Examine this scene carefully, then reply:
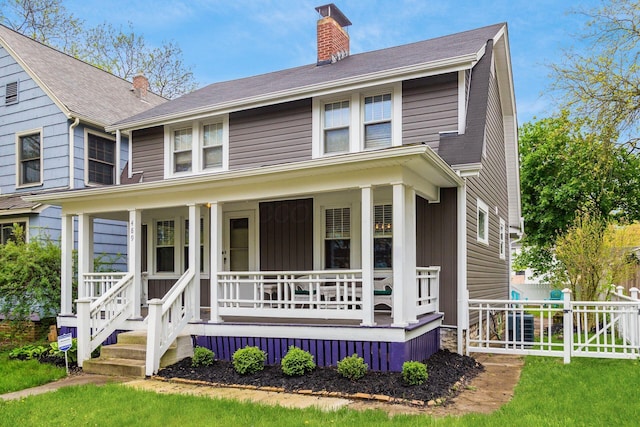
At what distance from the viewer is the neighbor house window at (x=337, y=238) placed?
10.1 m

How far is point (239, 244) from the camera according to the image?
1132 centimetres

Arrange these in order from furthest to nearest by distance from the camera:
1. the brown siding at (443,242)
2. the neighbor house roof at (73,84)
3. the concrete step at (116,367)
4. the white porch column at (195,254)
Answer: the neighbor house roof at (73,84)
the brown siding at (443,242)
the white porch column at (195,254)
the concrete step at (116,367)

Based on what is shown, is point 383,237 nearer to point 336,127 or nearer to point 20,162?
point 336,127

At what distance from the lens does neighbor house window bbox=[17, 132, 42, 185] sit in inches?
531

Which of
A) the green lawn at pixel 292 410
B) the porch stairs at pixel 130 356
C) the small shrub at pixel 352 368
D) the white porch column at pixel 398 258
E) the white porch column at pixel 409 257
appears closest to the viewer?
the green lawn at pixel 292 410

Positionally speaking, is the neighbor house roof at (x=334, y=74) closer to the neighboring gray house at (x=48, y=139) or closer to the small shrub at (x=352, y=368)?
the neighboring gray house at (x=48, y=139)

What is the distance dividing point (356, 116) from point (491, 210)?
4.07 m

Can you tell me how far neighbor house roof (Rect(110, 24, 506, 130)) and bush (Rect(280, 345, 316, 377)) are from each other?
4989 millimetres

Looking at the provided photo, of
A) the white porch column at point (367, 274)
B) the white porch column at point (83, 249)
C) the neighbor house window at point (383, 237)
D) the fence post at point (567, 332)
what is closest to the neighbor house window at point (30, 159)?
the white porch column at point (83, 249)

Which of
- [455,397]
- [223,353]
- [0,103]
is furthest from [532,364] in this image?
[0,103]

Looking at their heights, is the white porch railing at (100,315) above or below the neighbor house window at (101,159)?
below

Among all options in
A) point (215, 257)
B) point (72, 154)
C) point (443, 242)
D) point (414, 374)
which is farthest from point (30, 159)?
point (414, 374)

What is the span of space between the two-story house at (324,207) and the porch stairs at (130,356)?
0.27 meters

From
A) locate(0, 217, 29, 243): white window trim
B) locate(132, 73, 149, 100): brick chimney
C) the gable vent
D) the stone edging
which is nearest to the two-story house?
the stone edging
